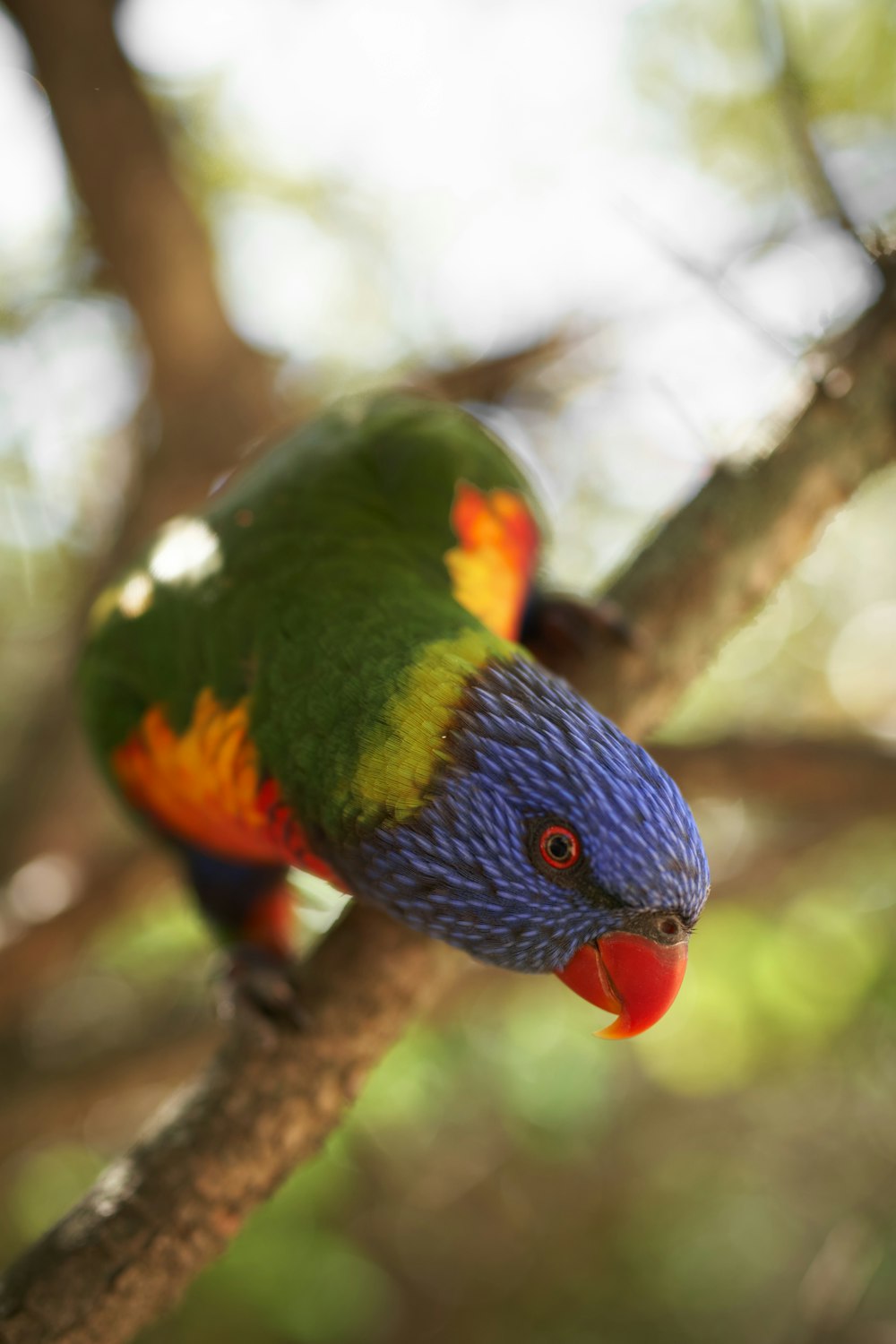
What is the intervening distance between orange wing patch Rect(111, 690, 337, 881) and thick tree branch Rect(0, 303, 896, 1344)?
0.35m

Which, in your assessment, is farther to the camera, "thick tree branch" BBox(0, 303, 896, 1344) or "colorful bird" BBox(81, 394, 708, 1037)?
"thick tree branch" BBox(0, 303, 896, 1344)

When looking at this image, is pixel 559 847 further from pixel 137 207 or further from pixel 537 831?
pixel 137 207

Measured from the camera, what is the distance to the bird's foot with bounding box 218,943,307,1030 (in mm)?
2115

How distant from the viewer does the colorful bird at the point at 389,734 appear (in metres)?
1.55

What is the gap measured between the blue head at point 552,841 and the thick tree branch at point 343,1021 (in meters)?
0.57

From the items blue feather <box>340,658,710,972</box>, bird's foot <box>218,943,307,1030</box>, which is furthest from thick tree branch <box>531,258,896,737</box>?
bird's foot <box>218,943,307,1030</box>

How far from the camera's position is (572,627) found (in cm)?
253

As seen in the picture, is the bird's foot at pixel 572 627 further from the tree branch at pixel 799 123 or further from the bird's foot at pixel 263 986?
the tree branch at pixel 799 123

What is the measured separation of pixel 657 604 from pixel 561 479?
10.6ft

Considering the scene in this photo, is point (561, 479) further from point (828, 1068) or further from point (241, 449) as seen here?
point (828, 1068)

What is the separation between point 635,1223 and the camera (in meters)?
6.70

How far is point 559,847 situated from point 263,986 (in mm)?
1002

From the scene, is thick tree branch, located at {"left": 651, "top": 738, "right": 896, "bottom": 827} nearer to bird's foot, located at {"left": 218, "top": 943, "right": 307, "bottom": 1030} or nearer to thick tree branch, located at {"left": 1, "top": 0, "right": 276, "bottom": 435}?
bird's foot, located at {"left": 218, "top": 943, "right": 307, "bottom": 1030}

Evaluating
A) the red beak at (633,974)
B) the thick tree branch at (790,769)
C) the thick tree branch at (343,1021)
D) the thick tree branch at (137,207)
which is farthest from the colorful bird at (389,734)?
the thick tree branch at (137,207)
